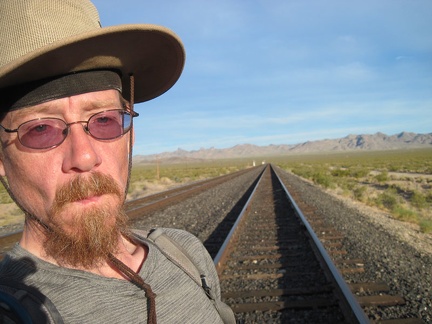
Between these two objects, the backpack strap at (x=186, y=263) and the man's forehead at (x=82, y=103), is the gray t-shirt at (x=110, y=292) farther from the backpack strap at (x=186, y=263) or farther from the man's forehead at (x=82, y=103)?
the man's forehead at (x=82, y=103)

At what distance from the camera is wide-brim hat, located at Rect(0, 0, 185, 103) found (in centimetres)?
116

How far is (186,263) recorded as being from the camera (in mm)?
1662

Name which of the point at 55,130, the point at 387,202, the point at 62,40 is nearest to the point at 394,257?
the point at 55,130

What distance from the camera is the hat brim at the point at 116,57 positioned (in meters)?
1.17

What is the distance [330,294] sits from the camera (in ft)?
13.6

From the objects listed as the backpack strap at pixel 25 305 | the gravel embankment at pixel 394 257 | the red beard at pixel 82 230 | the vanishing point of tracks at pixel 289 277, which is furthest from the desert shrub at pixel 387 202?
the backpack strap at pixel 25 305

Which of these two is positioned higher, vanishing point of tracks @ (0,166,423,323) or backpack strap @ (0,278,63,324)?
backpack strap @ (0,278,63,324)

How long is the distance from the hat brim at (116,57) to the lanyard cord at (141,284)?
0.75 meters

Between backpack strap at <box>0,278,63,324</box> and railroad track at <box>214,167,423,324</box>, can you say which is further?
railroad track at <box>214,167,423,324</box>

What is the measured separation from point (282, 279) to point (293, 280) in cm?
16

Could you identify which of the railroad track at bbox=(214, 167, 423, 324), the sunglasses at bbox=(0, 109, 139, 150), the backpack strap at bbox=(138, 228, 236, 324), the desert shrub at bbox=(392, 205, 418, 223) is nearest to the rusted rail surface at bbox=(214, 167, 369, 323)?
the railroad track at bbox=(214, 167, 423, 324)

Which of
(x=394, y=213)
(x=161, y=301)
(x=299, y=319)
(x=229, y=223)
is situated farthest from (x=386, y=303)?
(x=394, y=213)

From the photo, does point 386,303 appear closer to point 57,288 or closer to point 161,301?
point 161,301

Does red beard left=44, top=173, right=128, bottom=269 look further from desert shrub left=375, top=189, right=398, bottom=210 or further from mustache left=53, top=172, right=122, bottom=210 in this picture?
desert shrub left=375, top=189, right=398, bottom=210
